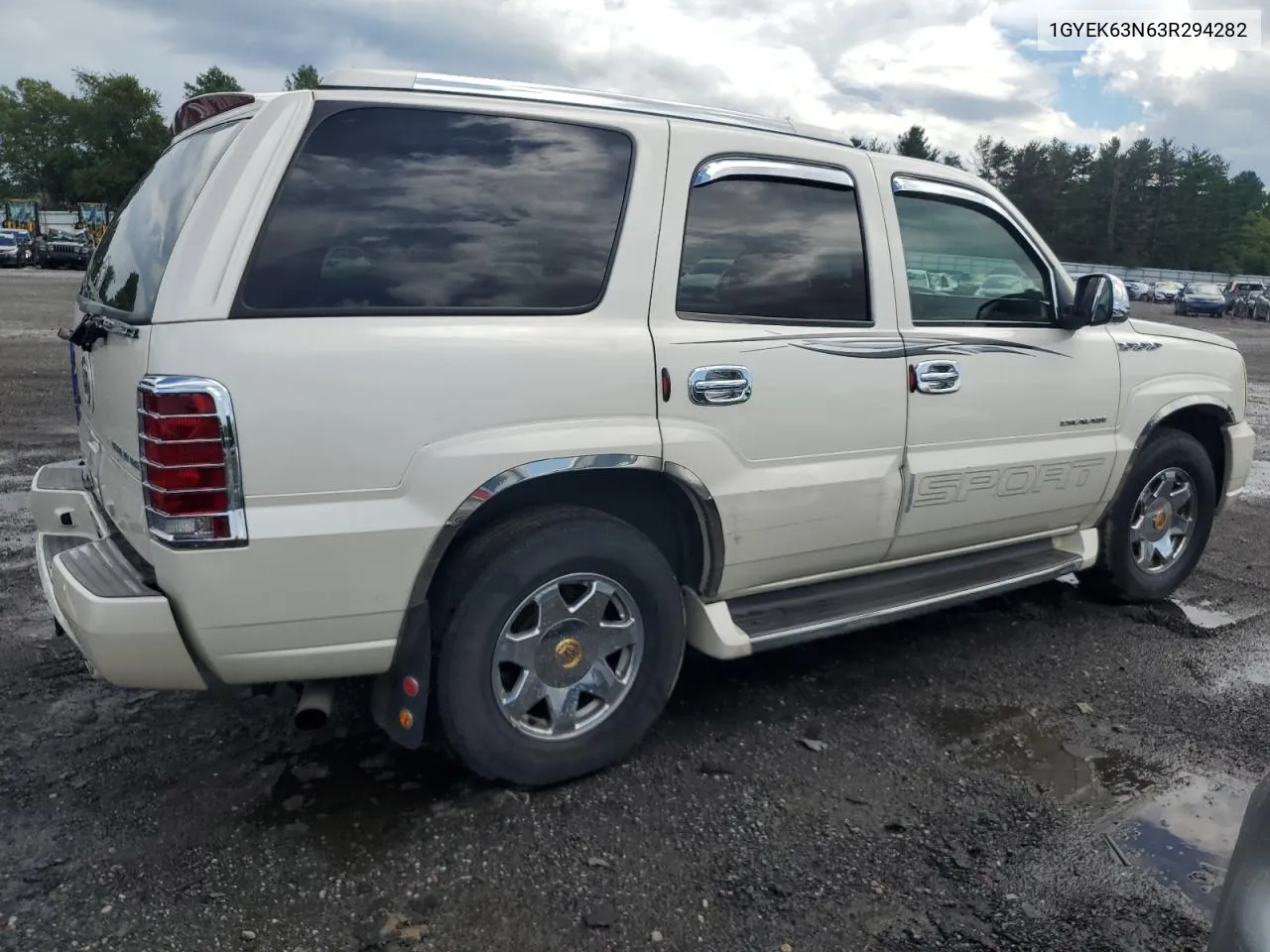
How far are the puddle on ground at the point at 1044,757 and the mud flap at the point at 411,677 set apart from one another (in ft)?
6.11

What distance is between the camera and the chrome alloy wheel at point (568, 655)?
3.15m

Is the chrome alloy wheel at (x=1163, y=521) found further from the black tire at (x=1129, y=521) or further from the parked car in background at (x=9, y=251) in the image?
the parked car in background at (x=9, y=251)

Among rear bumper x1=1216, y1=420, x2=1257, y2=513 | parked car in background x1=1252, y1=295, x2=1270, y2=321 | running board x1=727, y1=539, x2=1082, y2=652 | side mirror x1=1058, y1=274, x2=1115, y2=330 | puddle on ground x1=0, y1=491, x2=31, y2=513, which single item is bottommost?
parked car in background x1=1252, y1=295, x2=1270, y2=321

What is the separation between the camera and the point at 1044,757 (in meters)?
3.62

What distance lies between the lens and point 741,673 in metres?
4.24

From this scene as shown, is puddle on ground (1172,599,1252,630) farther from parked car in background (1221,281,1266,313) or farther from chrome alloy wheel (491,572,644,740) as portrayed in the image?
parked car in background (1221,281,1266,313)

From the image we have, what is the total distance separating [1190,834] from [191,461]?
3038 mm

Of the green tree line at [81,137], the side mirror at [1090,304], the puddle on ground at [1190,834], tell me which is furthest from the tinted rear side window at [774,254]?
the green tree line at [81,137]

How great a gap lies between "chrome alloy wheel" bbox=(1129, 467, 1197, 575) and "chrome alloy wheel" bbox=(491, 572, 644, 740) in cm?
292

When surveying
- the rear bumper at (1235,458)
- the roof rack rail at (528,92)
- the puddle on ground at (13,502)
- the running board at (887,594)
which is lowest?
the puddle on ground at (13,502)

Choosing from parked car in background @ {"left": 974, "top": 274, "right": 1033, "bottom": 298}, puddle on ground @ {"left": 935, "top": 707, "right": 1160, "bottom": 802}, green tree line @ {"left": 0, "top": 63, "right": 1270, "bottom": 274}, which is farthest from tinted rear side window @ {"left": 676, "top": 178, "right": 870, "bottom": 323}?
green tree line @ {"left": 0, "top": 63, "right": 1270, "bottom": 274}

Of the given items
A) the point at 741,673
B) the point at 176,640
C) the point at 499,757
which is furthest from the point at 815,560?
the point at 176,640

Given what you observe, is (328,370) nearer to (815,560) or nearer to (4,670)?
(815,560)

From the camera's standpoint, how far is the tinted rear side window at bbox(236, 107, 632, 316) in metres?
2.79
